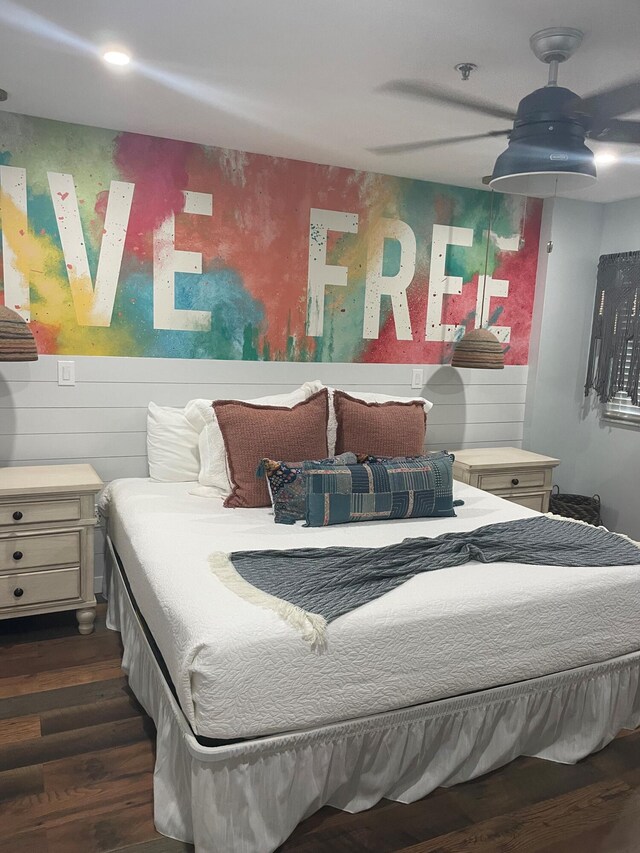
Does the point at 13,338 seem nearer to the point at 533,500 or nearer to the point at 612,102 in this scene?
the point at 612,102

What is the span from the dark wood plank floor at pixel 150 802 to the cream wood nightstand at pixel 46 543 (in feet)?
1.48

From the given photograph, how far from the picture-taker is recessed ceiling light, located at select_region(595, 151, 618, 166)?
3041 millimetres

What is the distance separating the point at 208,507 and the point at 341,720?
1220 mm

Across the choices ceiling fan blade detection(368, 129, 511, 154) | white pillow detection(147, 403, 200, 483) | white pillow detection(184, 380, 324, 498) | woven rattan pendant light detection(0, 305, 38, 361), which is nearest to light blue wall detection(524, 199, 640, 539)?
ceiling fan blade detection(368, 129, 511, 154)

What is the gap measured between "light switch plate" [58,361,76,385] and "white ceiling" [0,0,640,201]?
113 centimetres

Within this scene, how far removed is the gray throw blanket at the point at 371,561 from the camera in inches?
74.0

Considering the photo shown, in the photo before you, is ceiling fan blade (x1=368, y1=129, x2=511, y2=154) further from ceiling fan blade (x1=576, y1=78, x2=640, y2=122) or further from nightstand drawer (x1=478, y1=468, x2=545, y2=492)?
nightstand drawer (x1=478, y1=468, x2=545, y2=492)

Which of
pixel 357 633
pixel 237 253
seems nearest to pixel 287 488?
pixel 357 633

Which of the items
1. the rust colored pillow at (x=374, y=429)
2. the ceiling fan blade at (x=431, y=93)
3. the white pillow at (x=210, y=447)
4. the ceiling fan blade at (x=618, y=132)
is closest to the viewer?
the ceiling fan blade at (x=618, y=132)

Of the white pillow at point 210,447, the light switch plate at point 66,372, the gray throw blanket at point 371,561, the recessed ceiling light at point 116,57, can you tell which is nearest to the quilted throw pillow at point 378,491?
the gray throw blanket at point 371,561

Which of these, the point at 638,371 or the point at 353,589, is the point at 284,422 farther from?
the point at 638,371

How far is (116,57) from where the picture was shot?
2.27 m

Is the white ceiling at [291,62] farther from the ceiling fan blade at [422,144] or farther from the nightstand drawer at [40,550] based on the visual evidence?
the nightstand drawer at [40,550]

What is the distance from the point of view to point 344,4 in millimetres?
1859
